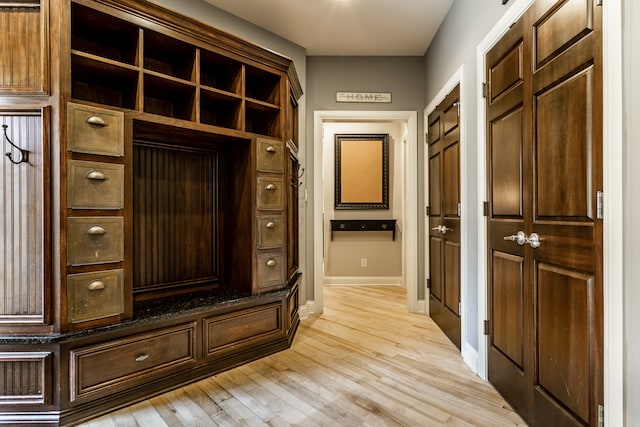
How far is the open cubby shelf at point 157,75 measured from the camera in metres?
1.95

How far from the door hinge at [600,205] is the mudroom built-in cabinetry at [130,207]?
1941mm

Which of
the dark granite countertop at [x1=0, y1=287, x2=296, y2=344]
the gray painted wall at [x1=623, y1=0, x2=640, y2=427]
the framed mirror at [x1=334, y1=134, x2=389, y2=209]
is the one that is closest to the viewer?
the gray painted wall at [x1=623, y1=0, x2=640, y2=427]

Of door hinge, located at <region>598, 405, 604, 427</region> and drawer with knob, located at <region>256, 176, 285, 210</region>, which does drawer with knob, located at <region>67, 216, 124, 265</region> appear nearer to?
drawer with knob, located at <region>256, 176, 285, 210</region>

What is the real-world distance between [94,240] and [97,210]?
0.16 metres

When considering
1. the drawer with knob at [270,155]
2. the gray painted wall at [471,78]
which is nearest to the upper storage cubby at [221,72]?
the drawer with knob at [270,155]

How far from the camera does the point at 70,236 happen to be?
1.69 meters

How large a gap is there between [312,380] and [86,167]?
182cm

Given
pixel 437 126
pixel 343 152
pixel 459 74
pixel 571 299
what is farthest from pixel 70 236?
pixel 343 152

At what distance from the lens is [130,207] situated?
188 cm

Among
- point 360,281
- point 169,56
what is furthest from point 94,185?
point 360,281

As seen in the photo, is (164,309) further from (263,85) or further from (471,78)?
(471,78)

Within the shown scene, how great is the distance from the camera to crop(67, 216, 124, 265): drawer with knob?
1.69 m

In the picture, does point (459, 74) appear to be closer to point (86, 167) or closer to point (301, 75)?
point (301, 75)

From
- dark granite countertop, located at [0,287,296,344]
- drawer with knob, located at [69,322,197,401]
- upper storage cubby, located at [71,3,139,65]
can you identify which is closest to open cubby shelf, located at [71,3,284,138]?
upper storage cubby, located at [71,3,139,65]
